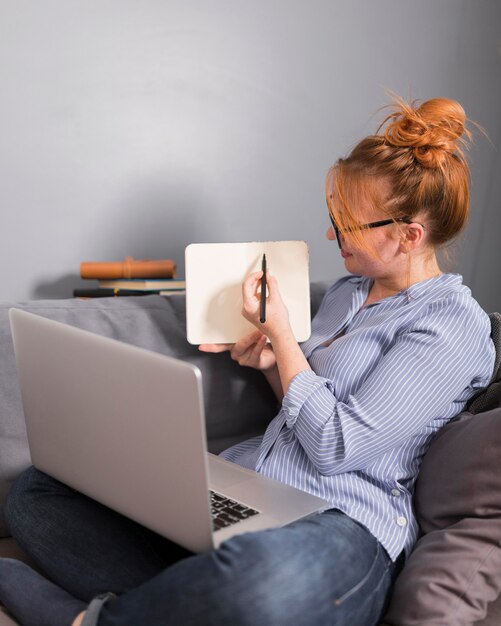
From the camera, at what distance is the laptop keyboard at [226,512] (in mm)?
1162

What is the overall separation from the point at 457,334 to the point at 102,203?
37.6 inches

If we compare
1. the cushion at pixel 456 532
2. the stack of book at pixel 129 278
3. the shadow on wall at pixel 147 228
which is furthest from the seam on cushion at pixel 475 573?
the shadow on wall at pixel 147 228

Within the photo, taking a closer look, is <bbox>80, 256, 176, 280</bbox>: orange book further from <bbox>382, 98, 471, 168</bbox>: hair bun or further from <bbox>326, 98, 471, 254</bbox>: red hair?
<bbox>382, 98, 471, 168</bbox>: hair bun

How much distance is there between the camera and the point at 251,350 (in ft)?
5.28

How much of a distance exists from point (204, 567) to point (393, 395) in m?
0.48

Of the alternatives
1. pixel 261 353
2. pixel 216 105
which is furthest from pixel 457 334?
A: pixel 216 105

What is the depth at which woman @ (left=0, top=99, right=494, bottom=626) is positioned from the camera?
1039mm

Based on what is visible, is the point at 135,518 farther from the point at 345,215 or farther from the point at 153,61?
the point at 153,61

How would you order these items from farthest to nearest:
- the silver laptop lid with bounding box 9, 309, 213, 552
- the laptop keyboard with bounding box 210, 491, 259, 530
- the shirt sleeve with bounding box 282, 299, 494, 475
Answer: the shirt sleeve with bounding box 282, 299, 494, 475
the laptop keyboard with bounding box 210, 491, 259, 530
the silver laptop lid with bounding box 9, 309, 213, 552

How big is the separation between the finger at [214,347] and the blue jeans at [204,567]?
0.39m

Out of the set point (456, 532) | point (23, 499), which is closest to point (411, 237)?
point (456, 532)

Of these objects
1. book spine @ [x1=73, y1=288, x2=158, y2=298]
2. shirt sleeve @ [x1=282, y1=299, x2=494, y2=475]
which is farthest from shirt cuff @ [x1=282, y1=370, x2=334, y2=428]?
book spine @ [x1=73, y1=288, x2=158, y2=298]

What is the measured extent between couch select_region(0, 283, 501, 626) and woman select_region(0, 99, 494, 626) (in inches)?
1.7

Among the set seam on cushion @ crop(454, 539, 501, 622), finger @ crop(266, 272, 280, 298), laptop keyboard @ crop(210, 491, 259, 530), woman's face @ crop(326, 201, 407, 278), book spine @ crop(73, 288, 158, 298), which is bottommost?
seam on cushion @ crop(454, 539, 501, 622)
